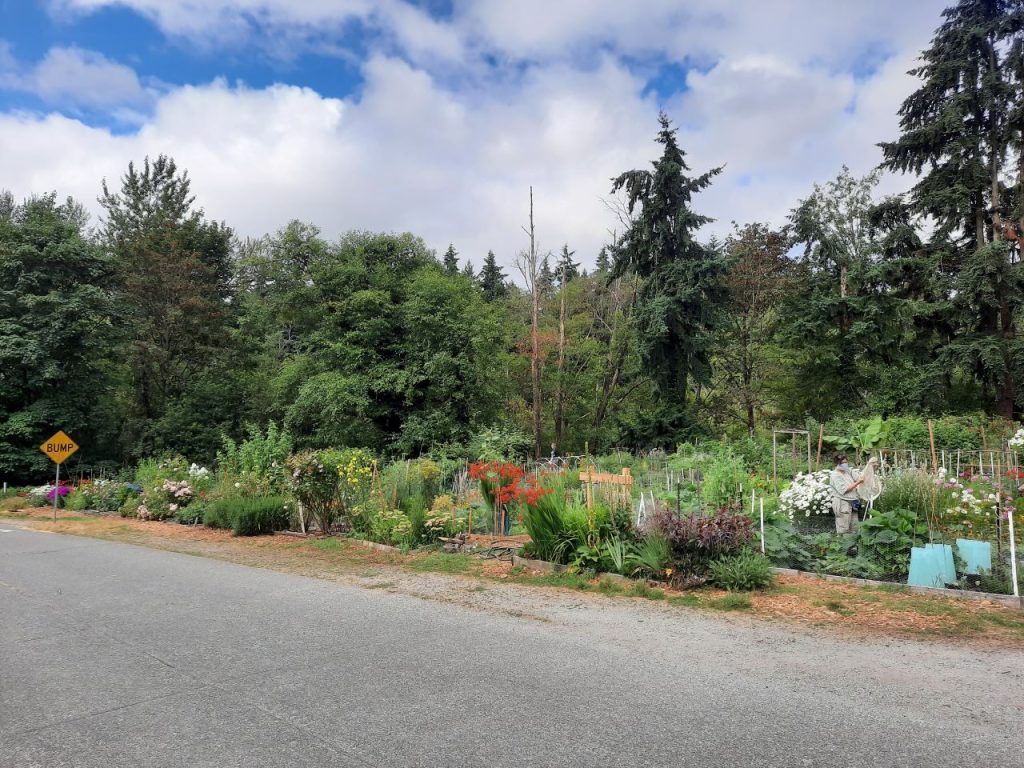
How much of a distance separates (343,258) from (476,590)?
2410 cm

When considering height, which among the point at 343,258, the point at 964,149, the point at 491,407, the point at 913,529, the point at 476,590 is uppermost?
the point at 964,149

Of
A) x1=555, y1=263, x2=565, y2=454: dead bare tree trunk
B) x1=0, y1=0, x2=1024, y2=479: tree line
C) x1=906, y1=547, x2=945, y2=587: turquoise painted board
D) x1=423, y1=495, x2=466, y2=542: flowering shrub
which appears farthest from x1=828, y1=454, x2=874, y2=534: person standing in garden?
x1=555, y1=263, x2=565, y2=454: dead bare tree trunk

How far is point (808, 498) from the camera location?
9500 millimetres

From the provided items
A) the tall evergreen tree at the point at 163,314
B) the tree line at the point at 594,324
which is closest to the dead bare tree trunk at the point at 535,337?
the tree line at the point at 594,324

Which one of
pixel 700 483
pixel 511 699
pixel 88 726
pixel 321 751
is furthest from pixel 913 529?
pixel 88 726

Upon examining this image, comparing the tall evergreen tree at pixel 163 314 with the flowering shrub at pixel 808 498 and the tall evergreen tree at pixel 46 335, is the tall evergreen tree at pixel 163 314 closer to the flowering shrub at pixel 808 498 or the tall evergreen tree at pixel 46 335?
the tall evergreen tree at pixel 46 335

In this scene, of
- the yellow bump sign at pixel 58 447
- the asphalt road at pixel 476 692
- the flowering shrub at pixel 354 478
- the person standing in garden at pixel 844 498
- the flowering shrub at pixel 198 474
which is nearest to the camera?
the asphalt road at pixel 476 692

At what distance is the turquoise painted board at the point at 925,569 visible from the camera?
7043 millimetres

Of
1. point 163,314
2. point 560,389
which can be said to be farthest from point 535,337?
point 163,314

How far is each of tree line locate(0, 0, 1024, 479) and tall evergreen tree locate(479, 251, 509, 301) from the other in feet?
54.3

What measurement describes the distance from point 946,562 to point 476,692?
19.0 ft

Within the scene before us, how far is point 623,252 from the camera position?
29641mm

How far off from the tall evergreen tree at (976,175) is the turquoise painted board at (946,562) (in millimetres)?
18205

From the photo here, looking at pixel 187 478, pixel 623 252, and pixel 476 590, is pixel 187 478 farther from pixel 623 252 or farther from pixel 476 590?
pixel 623 252
